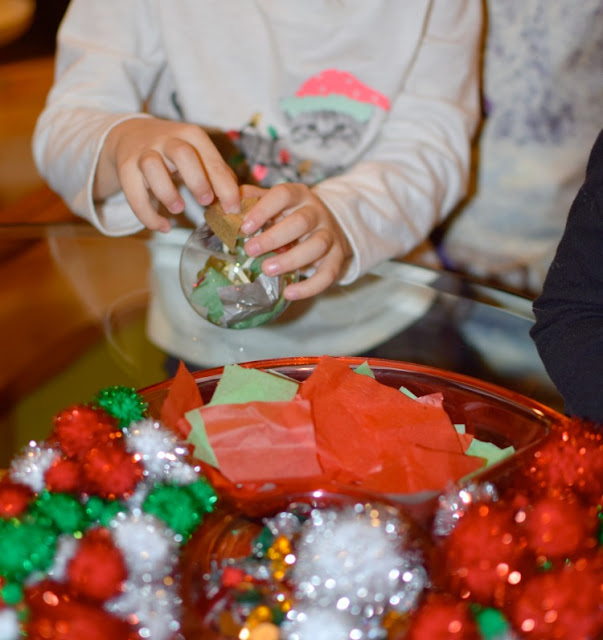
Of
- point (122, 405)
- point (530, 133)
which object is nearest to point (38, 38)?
point (530, 133)

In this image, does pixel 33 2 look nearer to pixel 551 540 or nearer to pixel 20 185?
pixel 20 185

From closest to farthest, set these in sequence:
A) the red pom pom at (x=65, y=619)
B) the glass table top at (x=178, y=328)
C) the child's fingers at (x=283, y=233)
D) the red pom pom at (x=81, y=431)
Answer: the red pom pom at (x=65, y=619) < the red pom pom at (x=81, y=431) < the child's fingers at (x=283, y=233) < the glass table top at (x=178, y=328)

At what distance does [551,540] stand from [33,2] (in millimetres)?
2141

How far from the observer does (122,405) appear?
42 centimetres

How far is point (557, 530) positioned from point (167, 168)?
1.35 feet

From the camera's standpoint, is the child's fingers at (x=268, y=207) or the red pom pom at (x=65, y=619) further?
the child's fingers at (x=268, y=207)

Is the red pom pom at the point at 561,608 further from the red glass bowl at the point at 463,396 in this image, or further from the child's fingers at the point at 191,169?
the child's fingers at the point at 191,169

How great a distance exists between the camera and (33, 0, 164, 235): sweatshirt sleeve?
748 mm

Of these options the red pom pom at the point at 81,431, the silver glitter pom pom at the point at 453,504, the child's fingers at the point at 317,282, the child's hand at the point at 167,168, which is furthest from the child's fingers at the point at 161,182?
the silver glitter pom pom at the point at 453,504

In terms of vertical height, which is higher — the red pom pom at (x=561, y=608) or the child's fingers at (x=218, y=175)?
the child's fingers at (x=218, y=175)

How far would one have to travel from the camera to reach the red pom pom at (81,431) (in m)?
0.38

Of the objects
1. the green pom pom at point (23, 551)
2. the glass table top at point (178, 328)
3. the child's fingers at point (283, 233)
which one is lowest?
the glass table top at point (178, 328)

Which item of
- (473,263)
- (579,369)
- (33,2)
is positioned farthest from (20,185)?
(579,369)

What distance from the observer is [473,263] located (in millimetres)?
943
